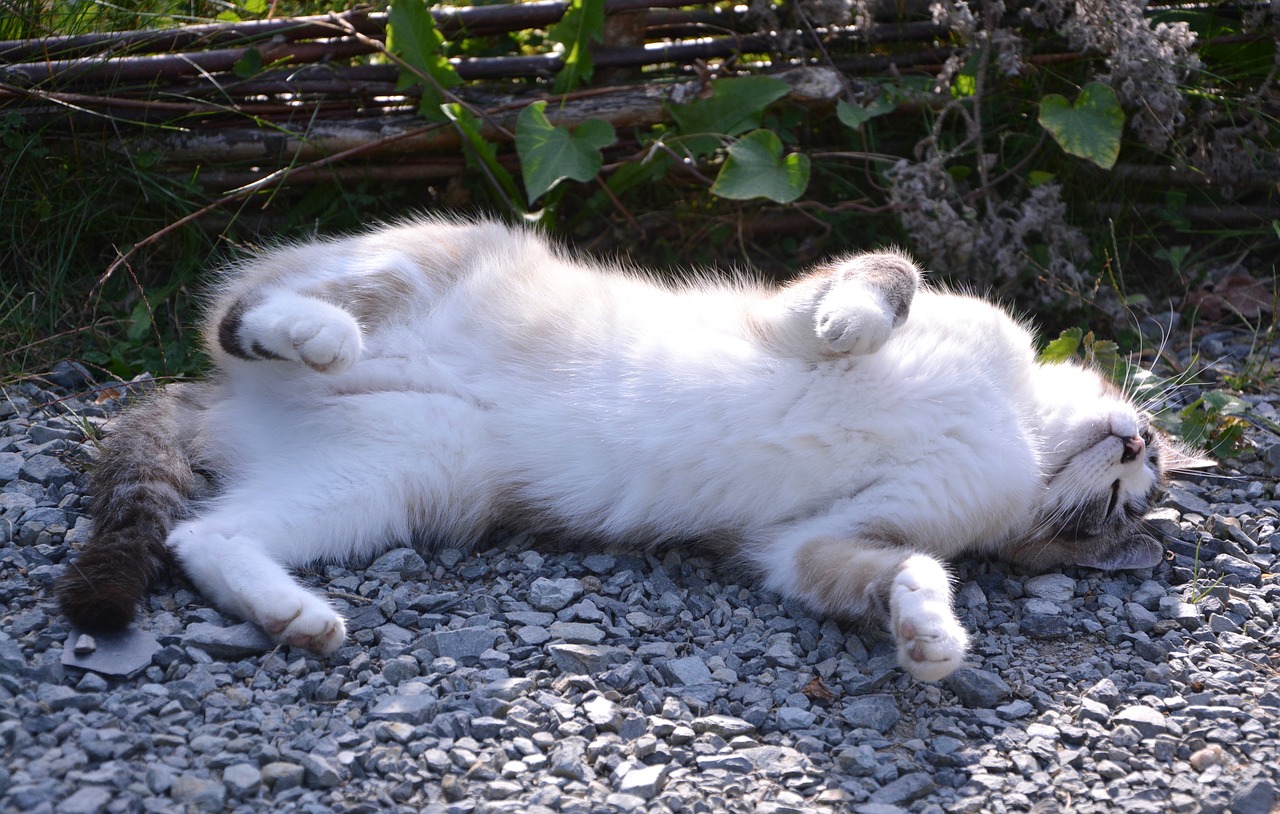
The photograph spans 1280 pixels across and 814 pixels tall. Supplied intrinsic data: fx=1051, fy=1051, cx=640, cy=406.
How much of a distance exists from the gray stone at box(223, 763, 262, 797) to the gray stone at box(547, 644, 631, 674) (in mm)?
705

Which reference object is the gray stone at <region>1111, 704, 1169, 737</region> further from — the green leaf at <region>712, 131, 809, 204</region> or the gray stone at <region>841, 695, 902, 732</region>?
the green leaf at <region>712, 131, 809, 204</region>

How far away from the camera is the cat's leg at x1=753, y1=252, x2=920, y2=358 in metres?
2.82

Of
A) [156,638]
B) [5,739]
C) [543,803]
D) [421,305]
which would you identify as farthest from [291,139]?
[543,803]

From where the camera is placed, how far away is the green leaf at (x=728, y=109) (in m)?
3.92

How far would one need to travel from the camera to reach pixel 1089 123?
3.73 metres

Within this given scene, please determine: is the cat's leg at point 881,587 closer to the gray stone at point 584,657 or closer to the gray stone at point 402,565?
the gray stone at point 584,657

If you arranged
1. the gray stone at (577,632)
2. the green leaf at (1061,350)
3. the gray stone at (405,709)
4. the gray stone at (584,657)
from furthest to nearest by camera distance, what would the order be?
the green leaf at (1061,350) < the gray stone at (577,632) < the gray stone at (584,657) < the gray stone at (405,709)

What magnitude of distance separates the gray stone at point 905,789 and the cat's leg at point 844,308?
1.16 metres

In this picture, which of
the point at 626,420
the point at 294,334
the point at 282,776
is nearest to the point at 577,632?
the point at 626,420

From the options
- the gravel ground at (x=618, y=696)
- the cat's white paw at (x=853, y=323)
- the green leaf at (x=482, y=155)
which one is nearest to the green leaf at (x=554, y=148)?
the green leaf at (x=482, y=155)

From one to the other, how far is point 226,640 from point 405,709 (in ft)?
1.60

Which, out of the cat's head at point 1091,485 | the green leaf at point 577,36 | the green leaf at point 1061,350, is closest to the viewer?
the cat's head at point 1091,485

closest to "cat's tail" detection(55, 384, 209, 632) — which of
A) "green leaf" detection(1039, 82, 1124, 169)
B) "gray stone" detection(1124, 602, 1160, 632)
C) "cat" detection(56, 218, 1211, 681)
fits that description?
"cat" detection(56, 218, 1211, 681)

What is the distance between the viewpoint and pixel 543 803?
2.01 meters
